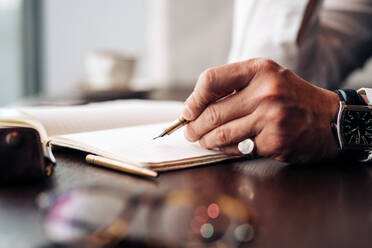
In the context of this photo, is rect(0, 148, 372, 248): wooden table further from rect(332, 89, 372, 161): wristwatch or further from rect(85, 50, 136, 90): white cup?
rect(85, 50, 136, 90): white cup

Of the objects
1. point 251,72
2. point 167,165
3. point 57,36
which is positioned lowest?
point 57,36

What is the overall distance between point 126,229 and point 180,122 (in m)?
0.29

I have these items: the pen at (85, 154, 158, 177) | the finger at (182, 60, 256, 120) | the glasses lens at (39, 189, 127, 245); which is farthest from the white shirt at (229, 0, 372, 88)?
the glasses lens at (39, 189, 127, 245)

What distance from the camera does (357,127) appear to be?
54 centimetres

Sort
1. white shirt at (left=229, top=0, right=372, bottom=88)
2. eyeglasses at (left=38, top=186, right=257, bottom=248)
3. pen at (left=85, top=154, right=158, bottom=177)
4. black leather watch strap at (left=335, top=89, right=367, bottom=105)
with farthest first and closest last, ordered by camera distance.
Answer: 1. white shirt at (left=229, top=0, right=372, bottom=88)
2. black leather watch strap at (left=335, top=89, right=367, bottom=105)
3. pen at (left=85, top=154, right=158, bottom=177)
4. eyeglasses at (left=38, top=186, right=257, bottom=248)

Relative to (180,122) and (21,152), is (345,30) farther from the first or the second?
(21,152)

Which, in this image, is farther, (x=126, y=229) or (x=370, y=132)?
(x=370, y=132)

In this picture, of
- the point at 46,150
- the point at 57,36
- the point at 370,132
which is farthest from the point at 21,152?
the point at 57,36

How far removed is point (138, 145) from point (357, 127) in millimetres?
322

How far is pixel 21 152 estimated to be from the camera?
418 mm

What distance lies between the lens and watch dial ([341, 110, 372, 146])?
531mm

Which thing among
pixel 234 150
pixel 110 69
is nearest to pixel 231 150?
pixel 234 150

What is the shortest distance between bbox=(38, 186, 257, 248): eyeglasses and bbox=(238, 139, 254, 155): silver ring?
0.21 metres

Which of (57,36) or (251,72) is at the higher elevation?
(251,72)
